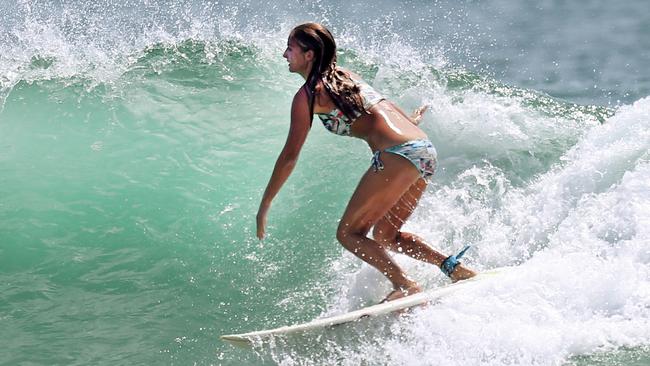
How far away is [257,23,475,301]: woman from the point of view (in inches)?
191

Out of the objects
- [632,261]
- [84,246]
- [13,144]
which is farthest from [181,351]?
[13,144]

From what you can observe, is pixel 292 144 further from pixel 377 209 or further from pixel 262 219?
pixel 377 209

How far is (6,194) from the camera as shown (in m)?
7.32

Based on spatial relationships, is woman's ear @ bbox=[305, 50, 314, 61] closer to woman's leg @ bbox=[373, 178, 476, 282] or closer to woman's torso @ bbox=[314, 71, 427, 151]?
woman's torso @ bbox=[314, 71, 427, 151]

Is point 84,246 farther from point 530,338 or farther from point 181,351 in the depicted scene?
point 530,338

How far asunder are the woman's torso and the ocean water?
Result: 1.00 meters

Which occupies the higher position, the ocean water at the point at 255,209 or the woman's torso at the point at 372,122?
the woman's torso at the point at 372,122

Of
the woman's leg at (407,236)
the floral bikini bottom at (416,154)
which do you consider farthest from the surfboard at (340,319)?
the floral bikini bottom at (416,154)

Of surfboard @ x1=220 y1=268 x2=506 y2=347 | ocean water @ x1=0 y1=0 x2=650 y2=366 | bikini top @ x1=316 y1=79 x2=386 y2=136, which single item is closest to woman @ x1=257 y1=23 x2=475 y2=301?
bikini top @ x1=316 y1=79 x2=386 y2=136

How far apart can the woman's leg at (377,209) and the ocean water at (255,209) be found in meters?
0.30

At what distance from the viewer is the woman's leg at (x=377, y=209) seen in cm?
495

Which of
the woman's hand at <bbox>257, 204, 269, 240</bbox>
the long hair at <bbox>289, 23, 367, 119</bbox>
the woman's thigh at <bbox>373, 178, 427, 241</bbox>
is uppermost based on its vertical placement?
the long hair at <bbox>289, 23, 367, 119</bbox>

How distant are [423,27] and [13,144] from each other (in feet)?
26.1

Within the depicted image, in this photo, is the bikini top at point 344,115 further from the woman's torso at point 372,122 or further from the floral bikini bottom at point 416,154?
the floral bikini bottom at point 416,154
